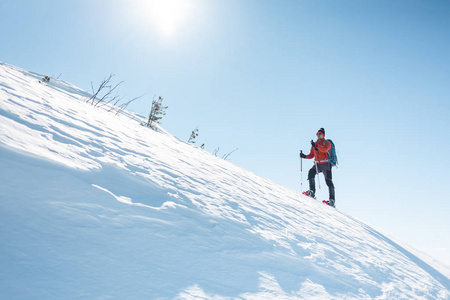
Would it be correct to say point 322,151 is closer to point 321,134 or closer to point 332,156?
point 332,156

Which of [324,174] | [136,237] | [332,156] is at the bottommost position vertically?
[136,237]

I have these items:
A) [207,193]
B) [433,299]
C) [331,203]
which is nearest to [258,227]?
[207,193]

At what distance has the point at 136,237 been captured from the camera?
147cm

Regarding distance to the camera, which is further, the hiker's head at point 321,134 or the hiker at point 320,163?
the hiker's head at point 321,134

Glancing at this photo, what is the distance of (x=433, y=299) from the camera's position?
2.35 meters

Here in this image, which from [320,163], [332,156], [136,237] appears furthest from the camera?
[320,163]

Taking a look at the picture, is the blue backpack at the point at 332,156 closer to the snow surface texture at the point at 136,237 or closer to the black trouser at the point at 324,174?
the black trouser at the point at 324,174

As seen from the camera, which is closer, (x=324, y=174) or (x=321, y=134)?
(x=324, y=174)

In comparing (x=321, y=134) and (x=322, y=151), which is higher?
(x=321, y=134)

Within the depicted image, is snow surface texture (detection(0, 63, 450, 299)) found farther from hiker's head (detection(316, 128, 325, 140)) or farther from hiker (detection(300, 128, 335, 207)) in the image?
hiker's head (detection(316, 128, 325, 140))

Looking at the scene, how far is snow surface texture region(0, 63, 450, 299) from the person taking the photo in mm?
1139

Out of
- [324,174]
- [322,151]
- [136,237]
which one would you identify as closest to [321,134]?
[322,151]

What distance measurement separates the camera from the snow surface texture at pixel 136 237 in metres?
1.14

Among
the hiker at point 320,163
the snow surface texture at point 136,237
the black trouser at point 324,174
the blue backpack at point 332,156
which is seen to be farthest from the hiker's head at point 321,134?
the snow surface texture at point 136,237
